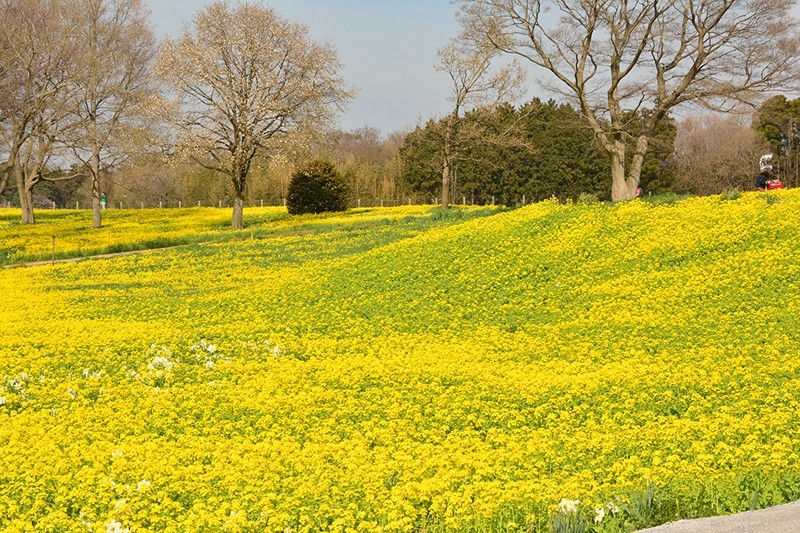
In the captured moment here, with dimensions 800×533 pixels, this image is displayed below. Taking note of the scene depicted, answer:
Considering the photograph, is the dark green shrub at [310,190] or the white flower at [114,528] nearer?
the white flower at [114,528]

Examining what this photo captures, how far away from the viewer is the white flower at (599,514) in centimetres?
660

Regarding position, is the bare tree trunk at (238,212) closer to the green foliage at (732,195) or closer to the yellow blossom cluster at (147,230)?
the yellow blossom cluster at (147,230)

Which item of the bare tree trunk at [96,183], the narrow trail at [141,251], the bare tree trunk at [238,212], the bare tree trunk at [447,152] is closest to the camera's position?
the narrow trail at [141,251]

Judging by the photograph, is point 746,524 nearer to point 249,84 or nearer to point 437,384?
point 437,384

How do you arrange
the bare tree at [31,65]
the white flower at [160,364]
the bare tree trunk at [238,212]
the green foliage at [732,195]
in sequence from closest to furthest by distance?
the white flower at [160,364] < the green foliage at [732,195] < the bare tree at [31,65] < the bare tree trunk at [238,212]

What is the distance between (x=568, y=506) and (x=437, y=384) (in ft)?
17.1

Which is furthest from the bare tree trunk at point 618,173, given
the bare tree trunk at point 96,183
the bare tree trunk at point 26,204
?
the bare tree trunk at point 26,204

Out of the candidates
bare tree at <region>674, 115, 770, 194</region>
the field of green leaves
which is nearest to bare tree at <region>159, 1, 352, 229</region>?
the field of green leaves

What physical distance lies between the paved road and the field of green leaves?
70 centimetres

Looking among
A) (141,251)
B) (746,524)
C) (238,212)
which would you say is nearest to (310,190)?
(238,212)

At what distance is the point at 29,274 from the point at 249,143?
17.2 meters

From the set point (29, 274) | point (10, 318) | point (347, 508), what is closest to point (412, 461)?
point (347, 508)

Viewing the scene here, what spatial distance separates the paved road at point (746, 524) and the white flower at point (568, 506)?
3.15ft

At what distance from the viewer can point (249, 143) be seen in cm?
4347
